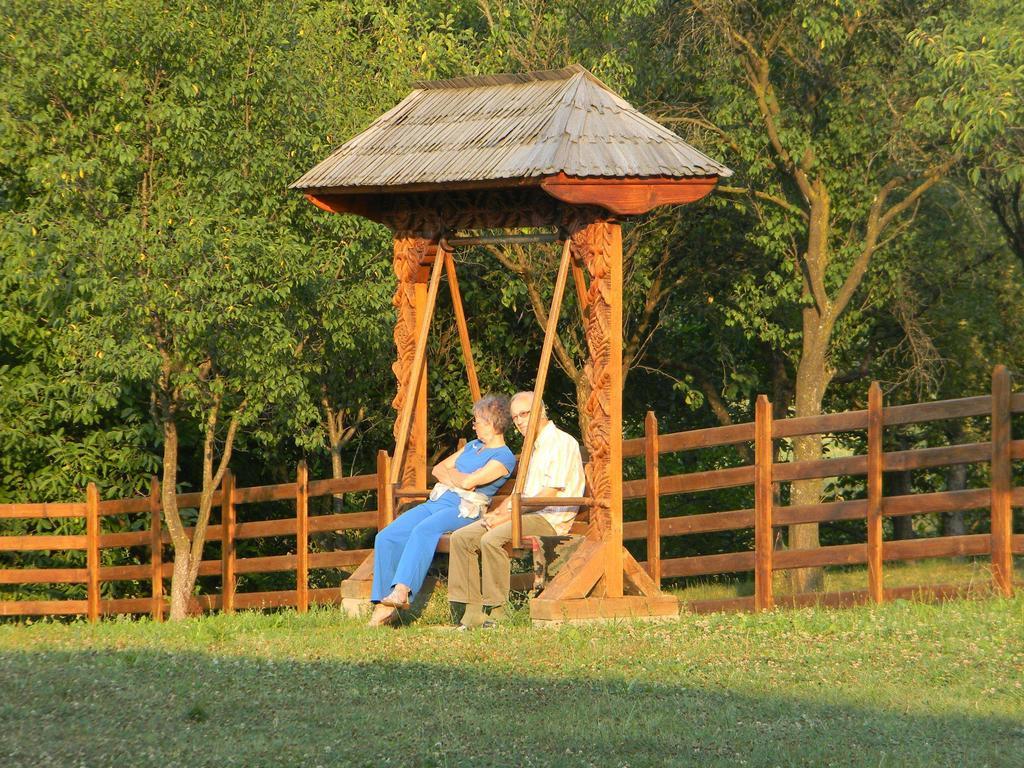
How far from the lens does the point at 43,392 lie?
669 inches

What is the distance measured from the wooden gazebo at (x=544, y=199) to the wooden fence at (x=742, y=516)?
1665 mm

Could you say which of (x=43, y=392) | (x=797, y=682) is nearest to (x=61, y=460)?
(x=43, y=392)

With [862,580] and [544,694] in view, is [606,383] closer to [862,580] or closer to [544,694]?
[544,694]

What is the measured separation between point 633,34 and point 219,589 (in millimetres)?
8860

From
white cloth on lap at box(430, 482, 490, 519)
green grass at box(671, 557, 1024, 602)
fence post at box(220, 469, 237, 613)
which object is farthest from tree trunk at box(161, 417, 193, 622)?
green grass at box(671, 557, 1024, 602)

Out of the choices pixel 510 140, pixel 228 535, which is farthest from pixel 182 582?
pixel 510 140

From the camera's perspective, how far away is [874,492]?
1123 cm

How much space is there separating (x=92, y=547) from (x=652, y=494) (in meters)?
6.48

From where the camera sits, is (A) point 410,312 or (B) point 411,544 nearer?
(B) point 411,544

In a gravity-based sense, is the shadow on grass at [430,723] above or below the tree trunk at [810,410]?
below

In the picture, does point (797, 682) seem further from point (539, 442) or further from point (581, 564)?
point (539, 442)

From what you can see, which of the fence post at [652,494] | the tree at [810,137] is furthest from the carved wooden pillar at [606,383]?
the tree at [810,137]

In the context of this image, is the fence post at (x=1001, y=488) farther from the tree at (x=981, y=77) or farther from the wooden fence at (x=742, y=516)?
the tree at (x=981, y=77)

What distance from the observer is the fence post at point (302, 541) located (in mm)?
14406
